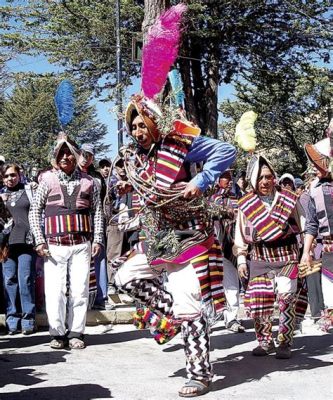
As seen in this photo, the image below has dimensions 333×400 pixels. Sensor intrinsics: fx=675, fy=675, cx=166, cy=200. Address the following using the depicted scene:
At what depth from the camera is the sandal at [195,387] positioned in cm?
465

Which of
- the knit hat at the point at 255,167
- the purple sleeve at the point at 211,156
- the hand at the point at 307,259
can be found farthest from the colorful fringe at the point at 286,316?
the purple sleeve at the point at 211,156

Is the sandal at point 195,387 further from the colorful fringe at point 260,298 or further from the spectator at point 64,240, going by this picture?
the spectator at point 64,240

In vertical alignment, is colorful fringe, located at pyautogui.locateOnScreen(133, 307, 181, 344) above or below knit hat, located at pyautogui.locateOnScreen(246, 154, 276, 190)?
below

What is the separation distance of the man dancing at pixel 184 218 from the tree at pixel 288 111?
1615 cm

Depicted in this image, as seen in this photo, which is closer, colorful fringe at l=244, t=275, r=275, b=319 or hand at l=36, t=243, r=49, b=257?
colorful fringe at l=244, t=275, r=275, b=319

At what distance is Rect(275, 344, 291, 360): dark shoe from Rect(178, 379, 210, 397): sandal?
1376 mm

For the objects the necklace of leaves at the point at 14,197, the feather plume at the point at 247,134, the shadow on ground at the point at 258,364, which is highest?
the feather plume at the point at 247,134

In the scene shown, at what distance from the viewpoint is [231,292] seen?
7.47 m

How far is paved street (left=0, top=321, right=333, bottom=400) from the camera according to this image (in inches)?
187

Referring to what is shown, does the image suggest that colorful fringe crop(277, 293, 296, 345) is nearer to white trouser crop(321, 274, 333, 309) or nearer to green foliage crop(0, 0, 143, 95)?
white trouser crop(321, 274, 333, 309)

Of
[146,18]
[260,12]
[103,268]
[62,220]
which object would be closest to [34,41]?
[260,12]

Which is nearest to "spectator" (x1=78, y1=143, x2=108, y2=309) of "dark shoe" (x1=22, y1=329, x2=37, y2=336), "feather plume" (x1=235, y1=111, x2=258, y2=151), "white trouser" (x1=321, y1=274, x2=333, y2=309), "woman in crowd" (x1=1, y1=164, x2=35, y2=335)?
"woman in crowd" (x1=1, y1=164, x2=35, y2=335)

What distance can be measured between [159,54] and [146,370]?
2.53 metres

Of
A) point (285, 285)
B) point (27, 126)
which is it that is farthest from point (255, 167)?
point (27, 126)
